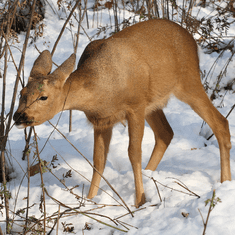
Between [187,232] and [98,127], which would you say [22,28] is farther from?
[187,232]

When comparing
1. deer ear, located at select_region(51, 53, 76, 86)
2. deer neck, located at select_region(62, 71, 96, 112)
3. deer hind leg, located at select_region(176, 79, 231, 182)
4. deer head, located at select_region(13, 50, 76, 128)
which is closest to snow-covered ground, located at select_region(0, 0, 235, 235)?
deer hind leg, located at select_region(176, 79, 231, 182)

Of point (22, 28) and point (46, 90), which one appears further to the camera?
point (22, 28)

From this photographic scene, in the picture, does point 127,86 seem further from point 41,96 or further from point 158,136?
point 158,136

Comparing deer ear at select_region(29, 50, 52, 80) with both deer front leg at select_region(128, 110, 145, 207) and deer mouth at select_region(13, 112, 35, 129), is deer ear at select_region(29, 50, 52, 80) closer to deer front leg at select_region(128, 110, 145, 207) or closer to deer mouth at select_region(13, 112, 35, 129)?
deer mouth at select_region(13, 112, 35, 129)

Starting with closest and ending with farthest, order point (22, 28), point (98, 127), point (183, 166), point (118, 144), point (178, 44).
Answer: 1. point (98, 127)
2. point (178, 44)
3. point (183, 166)
4. point (118, 144)
5. point (22, 28)

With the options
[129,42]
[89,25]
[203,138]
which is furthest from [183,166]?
[89,25]

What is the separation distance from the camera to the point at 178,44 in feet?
13.2

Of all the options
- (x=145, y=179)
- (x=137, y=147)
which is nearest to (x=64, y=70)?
(x=137, y=147)

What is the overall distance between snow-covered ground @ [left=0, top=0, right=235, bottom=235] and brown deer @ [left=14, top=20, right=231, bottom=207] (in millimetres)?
303

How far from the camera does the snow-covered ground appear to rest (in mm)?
2545

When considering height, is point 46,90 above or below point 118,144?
A: above

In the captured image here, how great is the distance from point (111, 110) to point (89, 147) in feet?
5.80

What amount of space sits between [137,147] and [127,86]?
0.70 meters

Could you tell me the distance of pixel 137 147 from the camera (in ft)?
12.2
